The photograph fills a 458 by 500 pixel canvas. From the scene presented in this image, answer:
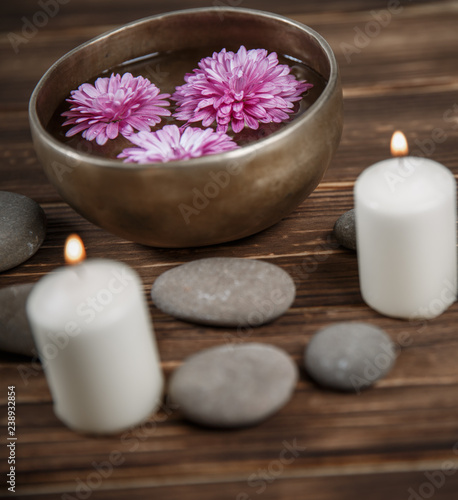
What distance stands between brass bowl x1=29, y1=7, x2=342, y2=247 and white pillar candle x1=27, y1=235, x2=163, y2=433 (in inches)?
4.8

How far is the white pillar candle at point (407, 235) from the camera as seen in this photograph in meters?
0.64

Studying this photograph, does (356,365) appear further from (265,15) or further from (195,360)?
(265,15)

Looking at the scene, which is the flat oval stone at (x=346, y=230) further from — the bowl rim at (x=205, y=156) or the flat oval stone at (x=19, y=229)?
the flat oval stone at (x=19, y=229)

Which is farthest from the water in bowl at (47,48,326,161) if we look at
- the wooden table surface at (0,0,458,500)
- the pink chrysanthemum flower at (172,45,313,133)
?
the wooden table surface at (0,0,458,500)

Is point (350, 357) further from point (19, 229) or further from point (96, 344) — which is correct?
point (19, 229)

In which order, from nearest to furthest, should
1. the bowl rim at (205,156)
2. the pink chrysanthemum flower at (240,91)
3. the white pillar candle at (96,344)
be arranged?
1. the white pillar candle at (96,344)
2. the bowl rim at (205,156)
3. the pink chrysanthemum flower at (240,91)

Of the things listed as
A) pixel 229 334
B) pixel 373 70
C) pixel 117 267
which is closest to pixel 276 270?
pixel 229 334

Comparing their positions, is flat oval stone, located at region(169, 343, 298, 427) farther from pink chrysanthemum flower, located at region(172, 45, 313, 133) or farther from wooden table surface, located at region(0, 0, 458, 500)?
pink chrysanthemum flower, located at region(172, 45, 313, 133)

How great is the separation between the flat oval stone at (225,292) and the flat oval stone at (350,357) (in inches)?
2.9

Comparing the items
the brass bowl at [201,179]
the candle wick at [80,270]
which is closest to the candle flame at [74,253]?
the candle wick at [80,270]

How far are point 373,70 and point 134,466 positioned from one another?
2.50ft

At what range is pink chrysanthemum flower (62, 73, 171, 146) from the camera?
31.4 inches

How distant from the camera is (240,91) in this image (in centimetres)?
79

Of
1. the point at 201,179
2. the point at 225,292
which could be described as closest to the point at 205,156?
the point at 201,179
